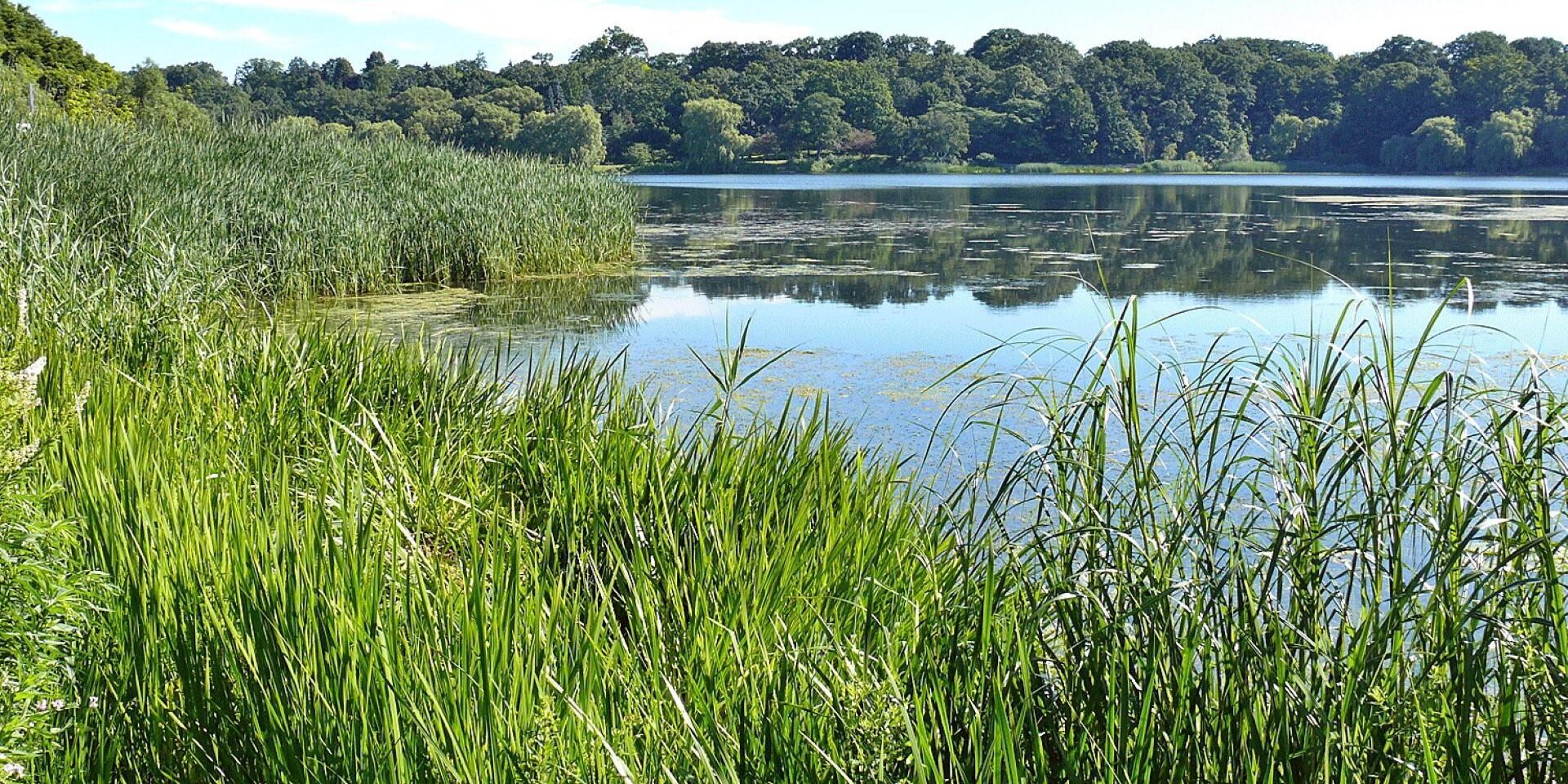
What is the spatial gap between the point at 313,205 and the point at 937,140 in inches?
1731

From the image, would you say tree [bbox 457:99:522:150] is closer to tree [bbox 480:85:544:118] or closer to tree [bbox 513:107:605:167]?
tree [bbox 513:107:605:167]

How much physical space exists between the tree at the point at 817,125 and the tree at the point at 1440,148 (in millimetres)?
21186

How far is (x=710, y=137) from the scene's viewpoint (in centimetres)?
4869

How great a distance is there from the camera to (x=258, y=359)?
12.4 feet

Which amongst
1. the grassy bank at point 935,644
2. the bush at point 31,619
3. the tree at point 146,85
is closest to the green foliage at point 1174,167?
the tree at point 146,85

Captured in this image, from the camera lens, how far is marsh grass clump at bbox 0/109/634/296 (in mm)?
7066

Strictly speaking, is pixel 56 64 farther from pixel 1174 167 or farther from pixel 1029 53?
pixel 1029 53

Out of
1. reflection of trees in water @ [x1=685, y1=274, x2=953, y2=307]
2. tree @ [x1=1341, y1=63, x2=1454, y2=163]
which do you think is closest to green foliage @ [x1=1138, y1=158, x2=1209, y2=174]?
tree @ [x1=1341, y1=63, x2=1454, y2=163]

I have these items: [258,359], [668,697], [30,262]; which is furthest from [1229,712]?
[30,262]

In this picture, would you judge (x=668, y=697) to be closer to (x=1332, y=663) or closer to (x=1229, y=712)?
(x=1229, y=712)

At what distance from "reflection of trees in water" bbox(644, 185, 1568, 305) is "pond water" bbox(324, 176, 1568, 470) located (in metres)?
0.05

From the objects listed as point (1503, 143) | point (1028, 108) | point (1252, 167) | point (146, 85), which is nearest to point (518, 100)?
point (1028, 108)

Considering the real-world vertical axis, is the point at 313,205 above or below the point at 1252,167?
above

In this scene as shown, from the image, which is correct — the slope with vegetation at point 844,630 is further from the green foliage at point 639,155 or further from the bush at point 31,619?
the green foliage at point 639,155
